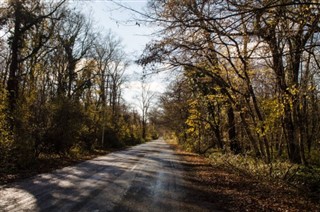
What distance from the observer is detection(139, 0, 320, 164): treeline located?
324 inches

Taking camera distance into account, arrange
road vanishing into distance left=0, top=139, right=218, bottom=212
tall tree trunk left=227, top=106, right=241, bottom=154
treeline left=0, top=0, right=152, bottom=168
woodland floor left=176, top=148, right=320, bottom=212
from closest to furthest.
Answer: road vanishing into distance left=0, top=139, right=218, bottom=212
woodland floor left=176, top=148, right=320, bottom=212
treeline left=0, top=0, right=152, bottom=168
tall tree trunk left=227, top=106, right=241, bottom=154

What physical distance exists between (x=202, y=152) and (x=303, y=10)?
74.7ft

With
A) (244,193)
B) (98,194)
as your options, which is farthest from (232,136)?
(98,194)

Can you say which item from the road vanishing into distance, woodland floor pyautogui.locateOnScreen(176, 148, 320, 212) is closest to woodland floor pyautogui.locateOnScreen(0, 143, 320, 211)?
woodland floor pyautogui.locateOnScreen(176, 148, 320, 212)

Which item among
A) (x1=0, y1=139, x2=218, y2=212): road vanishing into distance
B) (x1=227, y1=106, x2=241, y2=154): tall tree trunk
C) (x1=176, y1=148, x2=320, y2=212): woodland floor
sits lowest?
(x1=176, y1=148, x2=320, y2=212): woodland floor

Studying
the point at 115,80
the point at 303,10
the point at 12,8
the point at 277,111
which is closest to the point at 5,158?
the point at 12,8

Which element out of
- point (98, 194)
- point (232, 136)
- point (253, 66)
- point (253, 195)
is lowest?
point (253, 195)

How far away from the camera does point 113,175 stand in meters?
13.8

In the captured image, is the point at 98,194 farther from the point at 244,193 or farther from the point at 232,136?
the point at 232,136

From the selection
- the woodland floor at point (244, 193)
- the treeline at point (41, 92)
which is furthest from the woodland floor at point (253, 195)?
the treeline at point (41, 92)

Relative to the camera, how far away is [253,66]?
17234 mm

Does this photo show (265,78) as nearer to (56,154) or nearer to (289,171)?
(289,171)

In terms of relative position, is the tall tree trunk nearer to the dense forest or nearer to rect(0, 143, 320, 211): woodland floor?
the dense forest

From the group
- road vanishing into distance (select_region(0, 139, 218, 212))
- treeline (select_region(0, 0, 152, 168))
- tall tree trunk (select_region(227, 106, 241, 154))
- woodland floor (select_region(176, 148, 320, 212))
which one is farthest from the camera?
tall tree trunk (select_region(227, 106, 241, 154))
